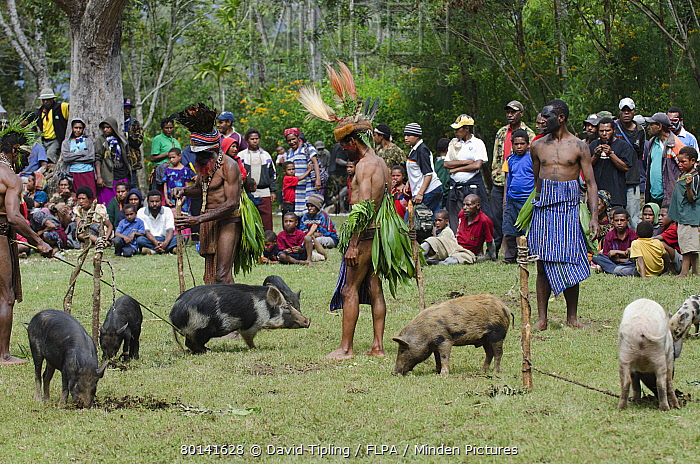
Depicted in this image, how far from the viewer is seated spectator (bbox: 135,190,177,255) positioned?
1521cm

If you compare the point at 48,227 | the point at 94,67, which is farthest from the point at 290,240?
the point at 94,67

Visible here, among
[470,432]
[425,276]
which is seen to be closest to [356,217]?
[470,432]

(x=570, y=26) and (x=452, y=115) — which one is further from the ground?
(x=570, y=26)

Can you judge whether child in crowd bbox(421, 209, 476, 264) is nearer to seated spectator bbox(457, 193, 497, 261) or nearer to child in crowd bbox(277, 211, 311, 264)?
seated spectator bbox(457, 193, 497, 261)

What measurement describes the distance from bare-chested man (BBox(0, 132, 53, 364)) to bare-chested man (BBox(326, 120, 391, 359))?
2570 millimetres

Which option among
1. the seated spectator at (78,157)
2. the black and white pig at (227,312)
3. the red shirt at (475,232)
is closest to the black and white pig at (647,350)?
the black and white pig at (227,312)

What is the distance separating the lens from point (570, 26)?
1762 centimetres

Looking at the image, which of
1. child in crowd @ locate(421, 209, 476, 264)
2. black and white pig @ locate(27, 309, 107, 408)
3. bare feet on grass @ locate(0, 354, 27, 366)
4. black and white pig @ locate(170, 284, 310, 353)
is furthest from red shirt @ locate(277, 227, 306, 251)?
black and white pig @ locate(27, 309, 107, 408)

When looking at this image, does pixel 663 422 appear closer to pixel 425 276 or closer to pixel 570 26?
pixel 425 276

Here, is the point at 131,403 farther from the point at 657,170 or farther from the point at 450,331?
the point at 657,170

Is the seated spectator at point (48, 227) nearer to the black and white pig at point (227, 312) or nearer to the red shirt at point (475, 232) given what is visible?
the red shirt at point (475, 232)

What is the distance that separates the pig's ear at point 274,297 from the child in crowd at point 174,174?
7.72 meters

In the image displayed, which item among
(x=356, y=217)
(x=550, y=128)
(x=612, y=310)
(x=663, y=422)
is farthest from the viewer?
(x=612, y=310)

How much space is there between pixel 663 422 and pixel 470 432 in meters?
1.15
